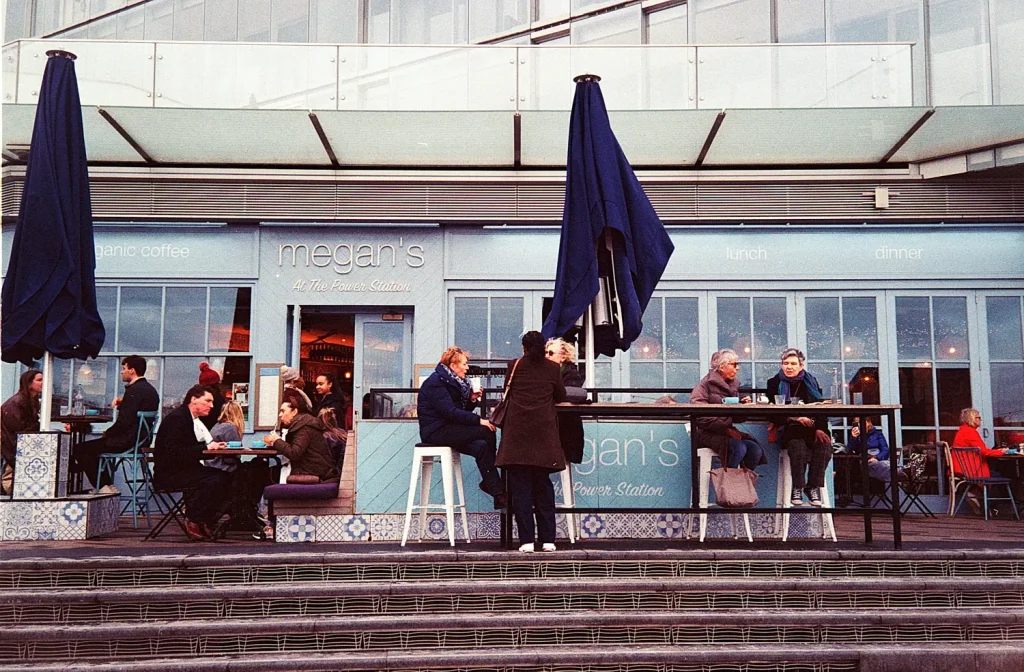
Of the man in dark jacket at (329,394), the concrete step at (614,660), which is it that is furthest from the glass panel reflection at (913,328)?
the man in dark jacket at (329,394)

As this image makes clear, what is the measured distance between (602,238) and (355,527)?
9.70ft

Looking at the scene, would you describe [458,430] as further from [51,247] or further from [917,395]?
[917,395]

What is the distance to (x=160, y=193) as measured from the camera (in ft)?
36.9

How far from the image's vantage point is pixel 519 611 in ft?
18.2

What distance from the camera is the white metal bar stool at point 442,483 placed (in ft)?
21.8

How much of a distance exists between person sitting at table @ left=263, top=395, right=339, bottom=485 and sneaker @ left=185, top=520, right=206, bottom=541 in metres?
0.85

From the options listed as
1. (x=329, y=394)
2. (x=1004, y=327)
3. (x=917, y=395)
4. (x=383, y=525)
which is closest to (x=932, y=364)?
(x=917, y=395)

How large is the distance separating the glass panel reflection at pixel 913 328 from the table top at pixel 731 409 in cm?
525

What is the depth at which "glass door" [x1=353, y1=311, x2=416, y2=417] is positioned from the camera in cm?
1138

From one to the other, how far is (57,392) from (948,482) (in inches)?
405

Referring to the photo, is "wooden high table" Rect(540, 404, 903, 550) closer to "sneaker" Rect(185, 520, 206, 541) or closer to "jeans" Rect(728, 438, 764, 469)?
"jeans" Rect(728, 438, 764, 469)

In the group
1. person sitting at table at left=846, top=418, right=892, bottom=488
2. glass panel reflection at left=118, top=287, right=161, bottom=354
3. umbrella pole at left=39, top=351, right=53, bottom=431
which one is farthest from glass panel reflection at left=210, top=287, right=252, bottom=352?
person sitting at table at left=846, top=418, right=892, bottom=488

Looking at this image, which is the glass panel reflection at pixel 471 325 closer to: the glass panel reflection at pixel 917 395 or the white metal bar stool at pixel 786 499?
the white metal bar stool at pixel 786 499

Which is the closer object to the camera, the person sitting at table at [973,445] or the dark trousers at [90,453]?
the dark trousers at [90,453]
